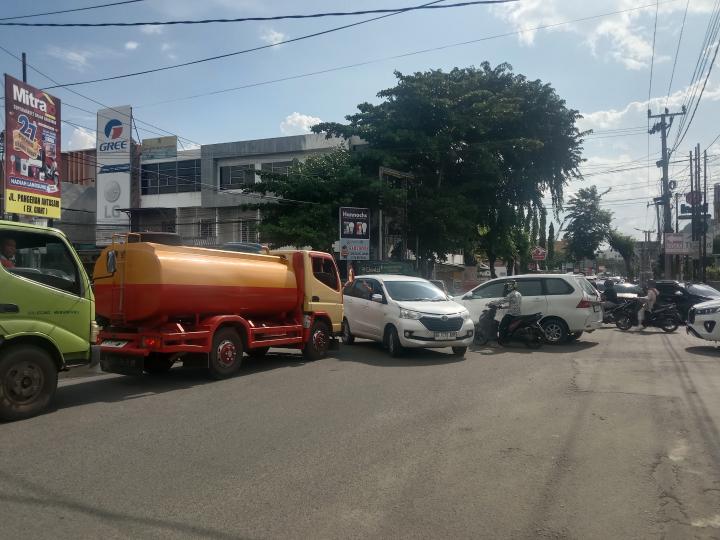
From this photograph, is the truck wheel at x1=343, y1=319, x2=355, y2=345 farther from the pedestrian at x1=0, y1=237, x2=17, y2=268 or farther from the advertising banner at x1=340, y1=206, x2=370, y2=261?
the pedestrian at x1=0, y1=237, x2=17, y2=268

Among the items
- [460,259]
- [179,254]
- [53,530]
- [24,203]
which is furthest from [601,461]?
[460,259]

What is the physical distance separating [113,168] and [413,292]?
101 feet

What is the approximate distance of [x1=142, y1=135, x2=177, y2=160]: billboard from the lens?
42438 mm

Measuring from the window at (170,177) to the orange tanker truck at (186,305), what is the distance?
31.9 metres

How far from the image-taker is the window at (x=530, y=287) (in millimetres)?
14883

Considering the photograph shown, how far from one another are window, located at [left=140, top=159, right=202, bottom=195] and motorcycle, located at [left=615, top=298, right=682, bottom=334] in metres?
30.5

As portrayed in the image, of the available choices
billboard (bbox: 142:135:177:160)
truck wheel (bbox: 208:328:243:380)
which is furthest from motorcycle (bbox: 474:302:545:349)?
billboard (bbox: 142:135:177:160)

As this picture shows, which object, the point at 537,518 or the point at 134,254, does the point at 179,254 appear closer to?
the point at 134,254

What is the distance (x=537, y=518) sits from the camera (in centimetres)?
414

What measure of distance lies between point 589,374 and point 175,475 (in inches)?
298

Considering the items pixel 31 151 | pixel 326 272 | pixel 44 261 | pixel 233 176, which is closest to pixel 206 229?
pixel 233 176

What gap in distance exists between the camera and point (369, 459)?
17.8 ft

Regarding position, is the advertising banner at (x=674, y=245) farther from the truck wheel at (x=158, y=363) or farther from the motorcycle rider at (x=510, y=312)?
the truck wheel at (x=158, y=363)

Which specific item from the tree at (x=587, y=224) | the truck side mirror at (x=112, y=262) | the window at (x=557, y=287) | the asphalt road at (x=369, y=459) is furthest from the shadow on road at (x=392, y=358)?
the tree at (x=587, y=224)
